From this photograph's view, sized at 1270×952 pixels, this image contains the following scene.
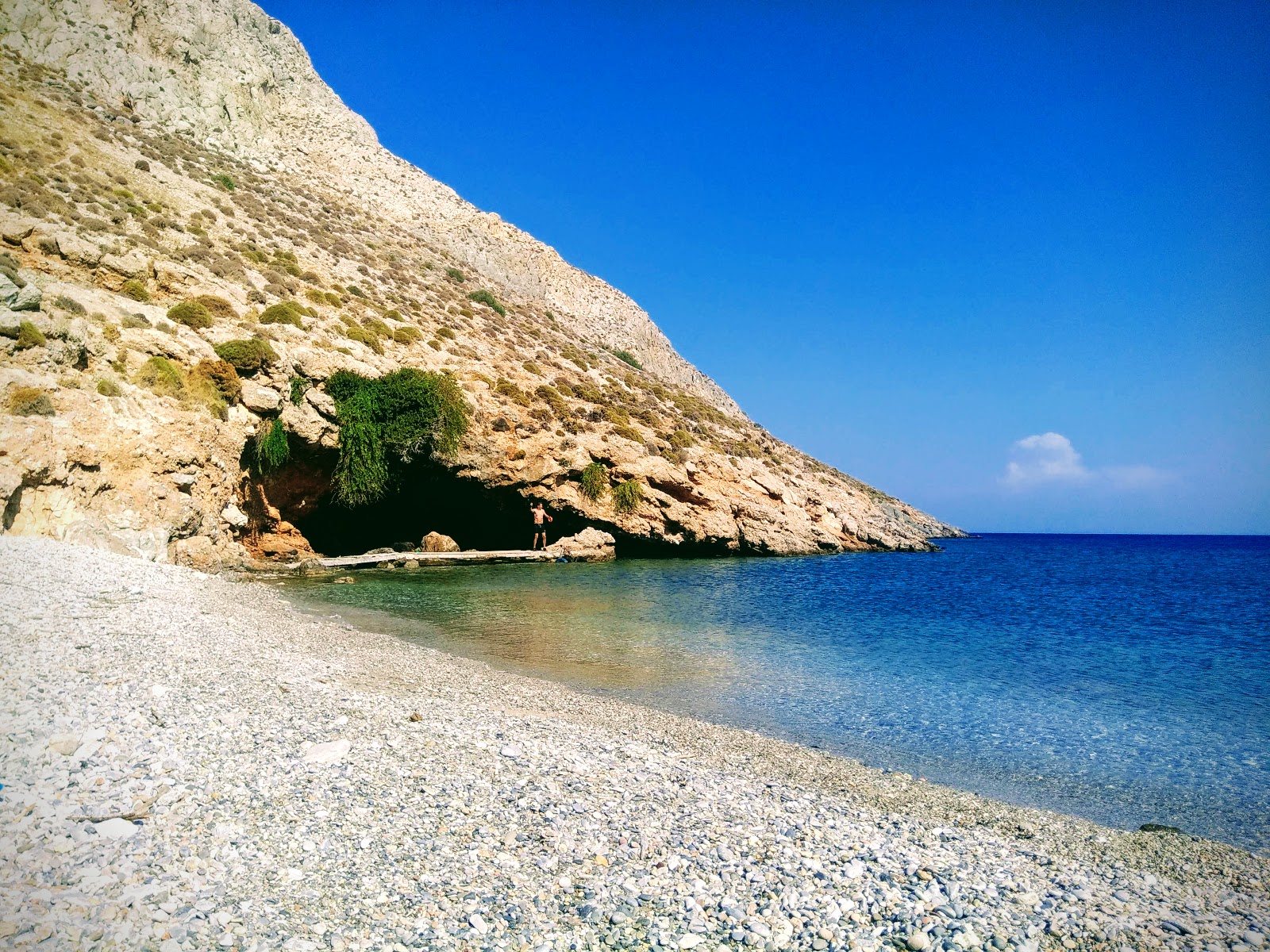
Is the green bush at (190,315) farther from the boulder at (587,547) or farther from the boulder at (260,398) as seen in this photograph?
the boulder at (587,547)

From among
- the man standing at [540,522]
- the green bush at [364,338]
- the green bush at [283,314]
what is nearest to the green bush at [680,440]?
the man standing at [540,522]

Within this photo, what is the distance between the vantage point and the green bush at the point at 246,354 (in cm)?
2280

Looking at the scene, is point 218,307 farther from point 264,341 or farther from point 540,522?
point 540,522

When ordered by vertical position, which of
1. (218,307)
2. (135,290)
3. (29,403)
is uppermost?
(218,307)

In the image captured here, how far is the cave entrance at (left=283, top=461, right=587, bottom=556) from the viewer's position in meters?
30.1

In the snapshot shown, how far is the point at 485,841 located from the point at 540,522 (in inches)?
1128

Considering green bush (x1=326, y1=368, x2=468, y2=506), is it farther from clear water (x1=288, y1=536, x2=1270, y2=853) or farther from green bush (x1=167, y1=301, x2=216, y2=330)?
clear water (x1=288, y1=536, x2=1270, y2=853)

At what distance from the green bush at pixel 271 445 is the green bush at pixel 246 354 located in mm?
2007

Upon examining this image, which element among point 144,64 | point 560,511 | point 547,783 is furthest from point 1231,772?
point 144,64

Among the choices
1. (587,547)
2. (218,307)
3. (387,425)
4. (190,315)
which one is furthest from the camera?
(587,547)

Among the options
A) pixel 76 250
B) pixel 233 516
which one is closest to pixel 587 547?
pixel 233 516

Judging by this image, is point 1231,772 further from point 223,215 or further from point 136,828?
point 223,215

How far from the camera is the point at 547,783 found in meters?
6.44

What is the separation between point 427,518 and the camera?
112 ft
